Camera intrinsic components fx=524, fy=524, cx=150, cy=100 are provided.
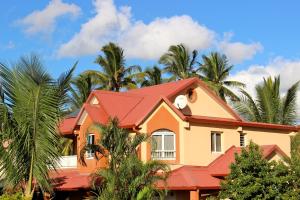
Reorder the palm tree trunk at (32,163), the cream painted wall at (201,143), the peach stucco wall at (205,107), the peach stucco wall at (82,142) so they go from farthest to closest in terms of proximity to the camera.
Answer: the peach stucco wall at (205,107)
the cream painted wall at (201,143)
the peach stucco wall at (82,142)
the palm tree trunk at (32,163)

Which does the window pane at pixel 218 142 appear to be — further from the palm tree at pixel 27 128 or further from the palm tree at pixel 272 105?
the palm tree at pixel 27 128

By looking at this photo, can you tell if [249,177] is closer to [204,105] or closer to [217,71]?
[204,105]

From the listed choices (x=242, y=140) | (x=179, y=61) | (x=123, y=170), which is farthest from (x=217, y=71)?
(x=123, y=170)

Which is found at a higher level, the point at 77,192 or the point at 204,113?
the point at 204,113

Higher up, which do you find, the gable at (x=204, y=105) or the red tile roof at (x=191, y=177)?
the gable at (x=204, y=105)

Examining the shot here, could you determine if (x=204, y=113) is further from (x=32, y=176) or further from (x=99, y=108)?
(x=32, y=176)

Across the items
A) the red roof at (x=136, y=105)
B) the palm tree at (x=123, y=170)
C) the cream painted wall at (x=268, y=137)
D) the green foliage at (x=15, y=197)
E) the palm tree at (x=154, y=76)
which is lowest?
the green foliage at (x=15, y=197)

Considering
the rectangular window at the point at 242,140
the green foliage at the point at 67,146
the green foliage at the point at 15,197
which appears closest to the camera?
the green foliage at the point at 15,197

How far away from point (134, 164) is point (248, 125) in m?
14.3

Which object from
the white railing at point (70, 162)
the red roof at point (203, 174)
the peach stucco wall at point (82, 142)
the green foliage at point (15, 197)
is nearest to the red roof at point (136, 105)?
the peach stucco wall at point (82, 142)

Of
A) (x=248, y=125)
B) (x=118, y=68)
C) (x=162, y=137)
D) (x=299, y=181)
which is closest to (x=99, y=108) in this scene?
(x=162, y=137)

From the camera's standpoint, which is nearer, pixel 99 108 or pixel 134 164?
pixel 134 164

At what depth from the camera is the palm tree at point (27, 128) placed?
52.5 ft

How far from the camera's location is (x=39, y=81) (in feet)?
53.7
